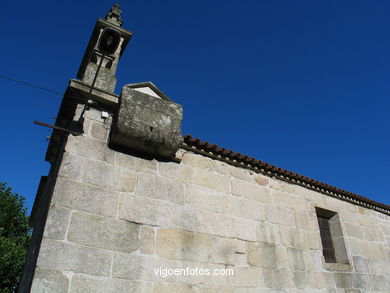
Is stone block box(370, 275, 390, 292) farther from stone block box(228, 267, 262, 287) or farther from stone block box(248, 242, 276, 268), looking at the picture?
stone block box(228, 267, 262, 287)

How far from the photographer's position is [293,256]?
4.33 metres

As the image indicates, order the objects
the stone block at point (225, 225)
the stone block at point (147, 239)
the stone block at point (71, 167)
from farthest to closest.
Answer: the stone block at point (225, 225) < the stone block at point (147, 239) < the stone block at point (71, 167)

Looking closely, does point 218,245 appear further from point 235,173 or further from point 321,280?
point 321,280

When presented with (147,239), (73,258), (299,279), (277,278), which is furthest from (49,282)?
(299,279)

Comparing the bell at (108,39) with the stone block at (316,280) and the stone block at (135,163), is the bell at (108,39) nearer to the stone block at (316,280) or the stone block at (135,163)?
the stone block at (135,163)

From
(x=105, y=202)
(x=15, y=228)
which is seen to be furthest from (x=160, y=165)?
(x=15, y=228)

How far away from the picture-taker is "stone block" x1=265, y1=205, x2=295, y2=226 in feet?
14.7

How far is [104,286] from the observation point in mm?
2738

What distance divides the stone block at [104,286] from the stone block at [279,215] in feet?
7.45

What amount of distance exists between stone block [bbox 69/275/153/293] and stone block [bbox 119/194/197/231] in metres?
0.64

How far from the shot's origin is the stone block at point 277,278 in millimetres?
3861

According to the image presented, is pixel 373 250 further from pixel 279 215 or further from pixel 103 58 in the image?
pixel 103 58

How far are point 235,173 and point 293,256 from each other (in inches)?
61.2

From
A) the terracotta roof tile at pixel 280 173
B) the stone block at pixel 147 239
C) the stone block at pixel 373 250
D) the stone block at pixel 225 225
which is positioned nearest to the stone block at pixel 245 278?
the stone block at pixel 225 225
